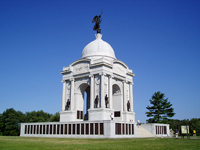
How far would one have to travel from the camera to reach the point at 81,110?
49875 mm

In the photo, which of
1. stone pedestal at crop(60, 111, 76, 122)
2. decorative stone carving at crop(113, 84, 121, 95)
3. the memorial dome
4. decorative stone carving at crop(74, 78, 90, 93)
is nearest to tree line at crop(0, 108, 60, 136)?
stone pedestal at crop(60, 111, 76, 122)

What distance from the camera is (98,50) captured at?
170 ft

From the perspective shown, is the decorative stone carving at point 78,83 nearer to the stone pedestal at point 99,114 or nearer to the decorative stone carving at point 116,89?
the decorative stone carving at point 116,89

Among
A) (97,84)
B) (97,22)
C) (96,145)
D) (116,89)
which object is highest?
(97,22)

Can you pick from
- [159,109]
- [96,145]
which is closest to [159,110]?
[159,109]

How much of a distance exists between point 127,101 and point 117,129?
50.7 ft

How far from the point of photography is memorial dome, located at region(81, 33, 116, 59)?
51.2 m

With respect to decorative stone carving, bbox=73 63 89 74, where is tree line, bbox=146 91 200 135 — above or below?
below

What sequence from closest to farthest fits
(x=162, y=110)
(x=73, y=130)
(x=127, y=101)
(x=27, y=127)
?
(x=73, y=130), (x=27, y=127), (x=127, y=101), (x=162, y=110)

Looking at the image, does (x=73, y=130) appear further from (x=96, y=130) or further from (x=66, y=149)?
(x=66, y=149)

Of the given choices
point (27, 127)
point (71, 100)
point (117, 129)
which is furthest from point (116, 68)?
point (27, 127)

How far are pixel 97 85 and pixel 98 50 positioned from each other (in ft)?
32.6

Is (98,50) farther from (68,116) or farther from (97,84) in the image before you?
(68,116)

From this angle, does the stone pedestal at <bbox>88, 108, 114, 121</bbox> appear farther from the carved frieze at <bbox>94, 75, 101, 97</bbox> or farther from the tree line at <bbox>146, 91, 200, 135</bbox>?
the tree line at <bbox>146, 91, 200, 135</bbox>
